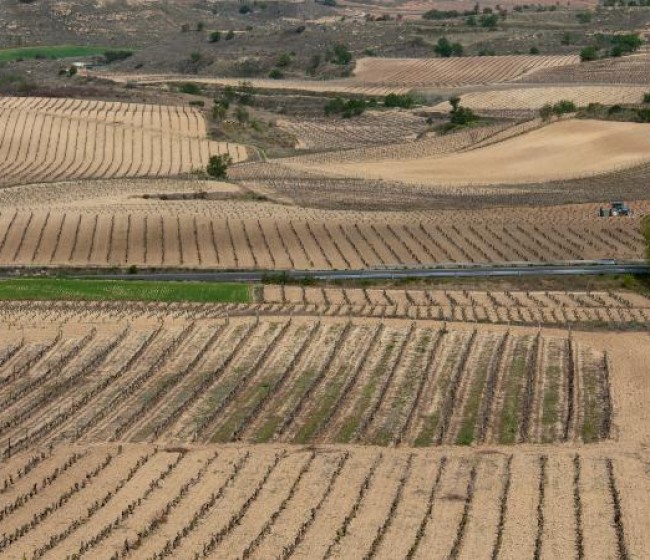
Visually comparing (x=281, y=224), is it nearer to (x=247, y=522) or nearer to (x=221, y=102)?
(x=247, y=522)

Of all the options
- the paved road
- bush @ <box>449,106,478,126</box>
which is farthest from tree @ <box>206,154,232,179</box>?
bush @ <box>449,106,478,126</box>

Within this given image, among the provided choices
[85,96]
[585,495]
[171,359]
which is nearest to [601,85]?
[85,96]

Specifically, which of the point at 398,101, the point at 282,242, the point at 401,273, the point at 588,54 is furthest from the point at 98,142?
the point at 588,54

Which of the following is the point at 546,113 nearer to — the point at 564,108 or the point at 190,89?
the point at 564,108

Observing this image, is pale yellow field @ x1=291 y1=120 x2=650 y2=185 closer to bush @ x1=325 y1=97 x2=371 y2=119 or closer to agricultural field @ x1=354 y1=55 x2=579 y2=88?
bush @ x1=325 y1=97 x2=371 y2=119

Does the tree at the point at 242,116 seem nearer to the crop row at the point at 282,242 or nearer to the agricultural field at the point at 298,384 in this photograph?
the crop row at the point at 282,242

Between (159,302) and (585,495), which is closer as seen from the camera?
(585,495)

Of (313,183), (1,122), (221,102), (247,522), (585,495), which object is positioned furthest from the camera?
(221,102)
